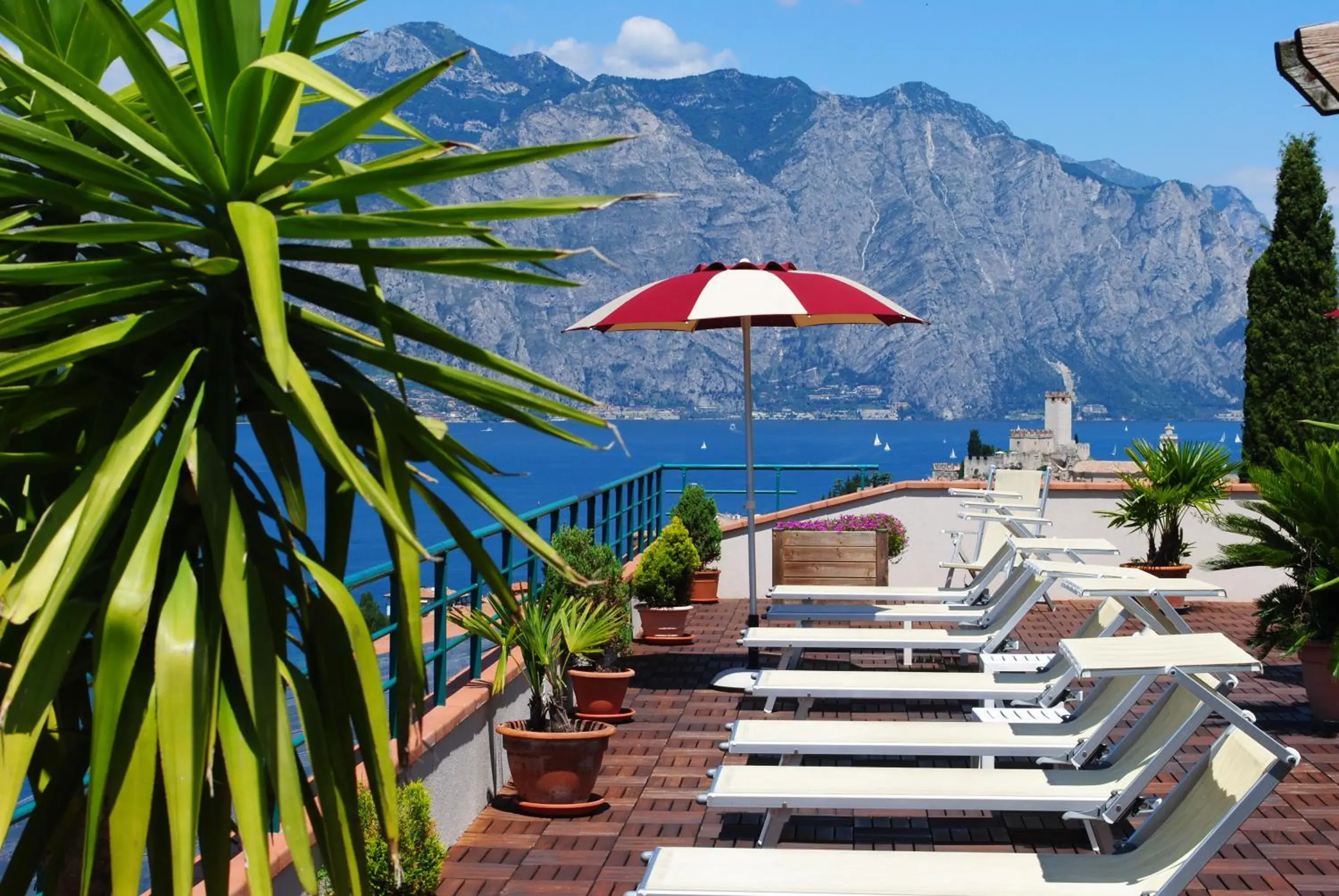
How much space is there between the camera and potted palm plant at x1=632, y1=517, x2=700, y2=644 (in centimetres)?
995

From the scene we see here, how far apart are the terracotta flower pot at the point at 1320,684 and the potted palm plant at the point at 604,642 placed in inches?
142

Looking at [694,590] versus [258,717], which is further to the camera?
[694,590]

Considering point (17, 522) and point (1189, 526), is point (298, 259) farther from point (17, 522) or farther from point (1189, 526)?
point (1189, 526)

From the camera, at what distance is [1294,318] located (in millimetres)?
15930

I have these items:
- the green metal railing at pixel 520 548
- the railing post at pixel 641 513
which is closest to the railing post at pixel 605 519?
the green metal railing at pixel 520 548

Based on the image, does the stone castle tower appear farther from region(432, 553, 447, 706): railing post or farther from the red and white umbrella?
region(432, 553, 447, 706): railing post

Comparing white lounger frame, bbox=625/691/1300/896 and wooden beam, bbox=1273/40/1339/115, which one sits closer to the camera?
wooden beam, bbox=1273/40/1339/115

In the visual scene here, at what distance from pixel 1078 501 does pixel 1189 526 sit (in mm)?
978

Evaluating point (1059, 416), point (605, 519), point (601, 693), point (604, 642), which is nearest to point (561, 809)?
point (604, 642)

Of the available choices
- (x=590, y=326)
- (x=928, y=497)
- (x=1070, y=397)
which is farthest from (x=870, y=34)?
(x=590, y=326)

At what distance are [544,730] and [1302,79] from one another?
4243 mm

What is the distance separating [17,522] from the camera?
7.15 ft

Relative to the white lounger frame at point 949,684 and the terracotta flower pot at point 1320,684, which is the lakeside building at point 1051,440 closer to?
the terracotta flower pot at point 1320,684

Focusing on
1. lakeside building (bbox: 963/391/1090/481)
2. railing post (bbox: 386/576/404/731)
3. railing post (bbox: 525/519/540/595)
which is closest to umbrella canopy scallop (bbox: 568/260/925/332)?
railing post (bbox: 525/519/540/595)
